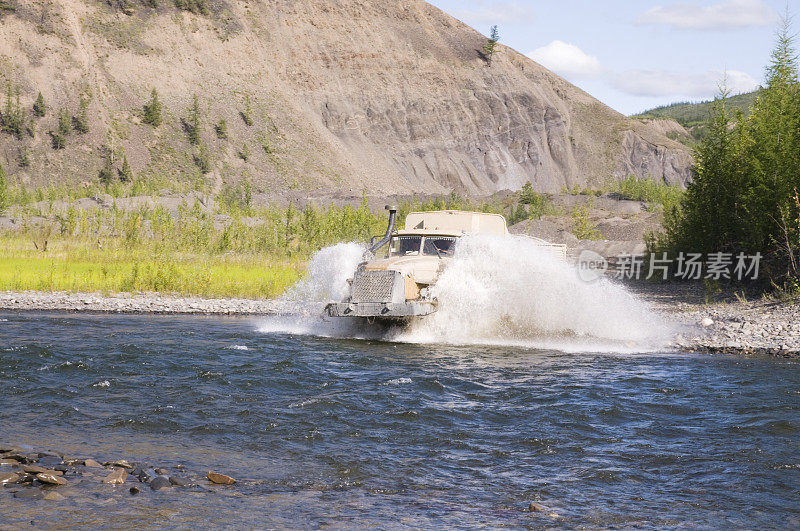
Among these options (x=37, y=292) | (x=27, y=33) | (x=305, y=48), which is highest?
(x=305, y=48)

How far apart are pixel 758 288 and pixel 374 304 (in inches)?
591

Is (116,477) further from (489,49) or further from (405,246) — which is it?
(489,49)

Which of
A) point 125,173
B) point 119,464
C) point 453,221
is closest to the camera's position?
point 119,464

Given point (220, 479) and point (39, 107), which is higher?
point (39, 107)

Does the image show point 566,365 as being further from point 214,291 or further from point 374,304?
point 214,291

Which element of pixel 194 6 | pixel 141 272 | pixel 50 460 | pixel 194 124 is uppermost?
pixel 194 6

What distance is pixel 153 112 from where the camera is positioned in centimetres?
8450

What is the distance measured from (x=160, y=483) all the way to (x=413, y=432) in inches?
132

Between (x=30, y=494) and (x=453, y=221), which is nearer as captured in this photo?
(x=30, y=494)

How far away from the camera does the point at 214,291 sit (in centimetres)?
2716

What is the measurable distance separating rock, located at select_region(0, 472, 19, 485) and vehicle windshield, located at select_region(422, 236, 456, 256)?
1210 cm

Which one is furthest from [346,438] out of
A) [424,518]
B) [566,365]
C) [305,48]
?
[305,48]

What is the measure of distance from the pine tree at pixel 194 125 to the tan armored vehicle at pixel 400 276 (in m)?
71.2

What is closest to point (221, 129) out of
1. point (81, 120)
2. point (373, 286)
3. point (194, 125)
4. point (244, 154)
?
point (194, 125)
